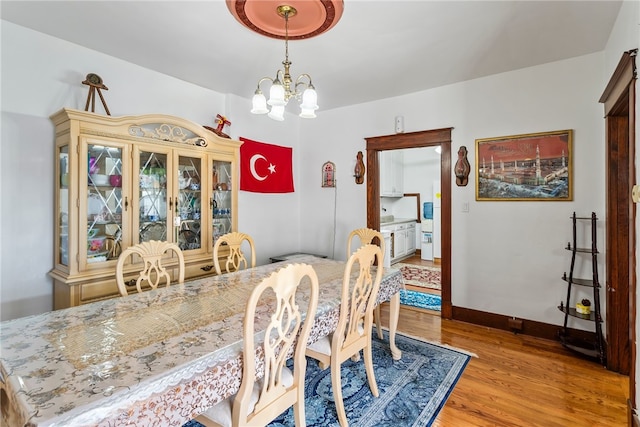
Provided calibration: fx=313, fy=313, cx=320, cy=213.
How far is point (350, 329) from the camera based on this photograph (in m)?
1.91

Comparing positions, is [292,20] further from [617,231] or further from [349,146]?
[617,231]

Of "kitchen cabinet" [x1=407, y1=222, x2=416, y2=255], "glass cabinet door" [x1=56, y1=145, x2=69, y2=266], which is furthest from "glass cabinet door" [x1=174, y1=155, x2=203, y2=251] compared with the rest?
"kitchen cabinet" [x1=407, y1=222, x2=416, y2=255]

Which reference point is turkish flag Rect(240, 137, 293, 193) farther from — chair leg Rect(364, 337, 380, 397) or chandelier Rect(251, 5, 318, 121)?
chair leg Rect(364, 337, 380, 397)

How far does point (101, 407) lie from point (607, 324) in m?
3.28

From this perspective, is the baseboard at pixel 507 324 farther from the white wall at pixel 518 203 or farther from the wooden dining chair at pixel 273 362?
the wooden dining chair at pixel 273 362

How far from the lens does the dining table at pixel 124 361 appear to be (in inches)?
35.8

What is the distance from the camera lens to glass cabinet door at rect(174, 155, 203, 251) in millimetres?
2936

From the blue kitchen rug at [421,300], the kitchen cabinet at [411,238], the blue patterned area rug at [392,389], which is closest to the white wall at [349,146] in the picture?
the blue kitchen rug at [421,300]

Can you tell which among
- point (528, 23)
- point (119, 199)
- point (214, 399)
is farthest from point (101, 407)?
point (528, 23)

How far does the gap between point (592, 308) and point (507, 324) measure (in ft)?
2.28

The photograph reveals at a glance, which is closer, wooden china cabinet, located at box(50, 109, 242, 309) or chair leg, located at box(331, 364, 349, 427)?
chair leg, located at box(331, 364, 349, 427)

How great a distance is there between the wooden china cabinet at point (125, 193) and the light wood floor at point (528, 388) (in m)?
2.42

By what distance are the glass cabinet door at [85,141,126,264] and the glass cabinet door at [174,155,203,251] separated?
49cm

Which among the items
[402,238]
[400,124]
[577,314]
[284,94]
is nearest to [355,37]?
[284,94]
